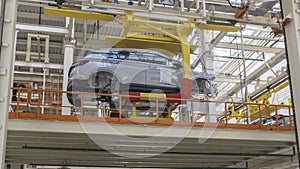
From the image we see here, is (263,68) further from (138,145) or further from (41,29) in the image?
(41,29)

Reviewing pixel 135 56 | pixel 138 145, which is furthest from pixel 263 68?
pixel 138 145

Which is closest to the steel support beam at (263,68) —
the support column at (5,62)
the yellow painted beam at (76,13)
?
the yellow painted beam at (76,13)

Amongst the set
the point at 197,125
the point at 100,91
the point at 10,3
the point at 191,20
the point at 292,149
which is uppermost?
the point at 191,20

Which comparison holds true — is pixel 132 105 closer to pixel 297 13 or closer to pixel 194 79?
pixel 194 79

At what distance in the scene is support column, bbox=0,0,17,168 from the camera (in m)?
4.93

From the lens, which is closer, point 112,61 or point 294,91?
point 294,91

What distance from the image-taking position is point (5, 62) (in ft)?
16.9

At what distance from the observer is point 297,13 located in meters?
6.58

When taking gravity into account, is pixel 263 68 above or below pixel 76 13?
above

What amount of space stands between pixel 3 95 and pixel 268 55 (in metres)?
16.4

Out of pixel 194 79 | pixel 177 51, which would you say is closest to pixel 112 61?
pixel 177 51

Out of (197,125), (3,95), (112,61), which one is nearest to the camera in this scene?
(3,95)

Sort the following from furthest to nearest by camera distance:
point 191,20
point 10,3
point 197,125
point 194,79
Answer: point 194,79 < point 197,125 < point 191,20 < point 10,3

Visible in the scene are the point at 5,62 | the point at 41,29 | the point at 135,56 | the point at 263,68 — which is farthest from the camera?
the point at 263,68
